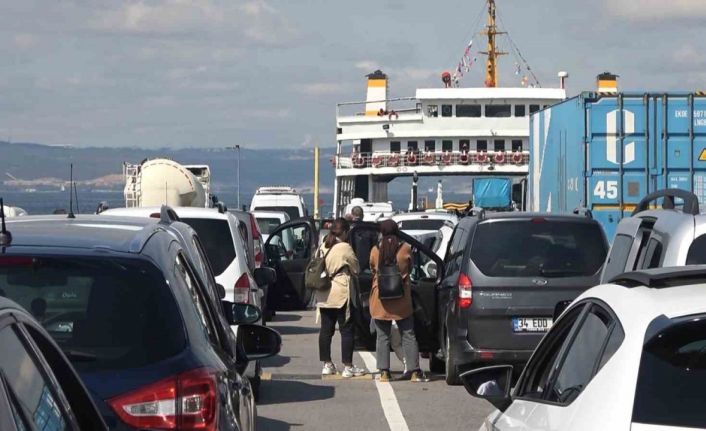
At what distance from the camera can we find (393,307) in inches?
540

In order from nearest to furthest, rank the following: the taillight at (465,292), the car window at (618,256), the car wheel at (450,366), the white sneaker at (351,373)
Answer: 1. the car window at (618,256)
2. the taillight at (465,292)
3. the car wheel at (450,366)
4. the white sneaker at (351,373)

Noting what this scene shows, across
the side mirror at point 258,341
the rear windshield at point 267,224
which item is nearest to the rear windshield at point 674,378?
the side mirror at point 258,341

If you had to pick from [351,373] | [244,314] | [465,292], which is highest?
[244,314]

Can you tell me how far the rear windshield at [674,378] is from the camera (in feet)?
12.6

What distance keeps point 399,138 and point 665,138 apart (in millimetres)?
36712

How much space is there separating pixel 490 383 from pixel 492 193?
41640 mm

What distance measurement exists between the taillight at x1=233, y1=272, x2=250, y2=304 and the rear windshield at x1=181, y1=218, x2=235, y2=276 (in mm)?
207

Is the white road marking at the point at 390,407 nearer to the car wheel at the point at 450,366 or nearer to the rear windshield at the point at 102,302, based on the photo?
the car wheel at the point at 450,366

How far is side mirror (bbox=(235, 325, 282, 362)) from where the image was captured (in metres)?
6.79

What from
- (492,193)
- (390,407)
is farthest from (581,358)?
(492,193)

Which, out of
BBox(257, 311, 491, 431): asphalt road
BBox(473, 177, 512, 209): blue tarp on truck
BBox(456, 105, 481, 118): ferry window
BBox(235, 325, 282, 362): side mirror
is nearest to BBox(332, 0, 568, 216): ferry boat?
BBox(456, 105, 481, 118): ferry window

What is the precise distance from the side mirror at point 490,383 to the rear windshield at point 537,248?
6.94 m

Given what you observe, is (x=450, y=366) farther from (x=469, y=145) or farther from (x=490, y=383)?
(x=469, y=145)

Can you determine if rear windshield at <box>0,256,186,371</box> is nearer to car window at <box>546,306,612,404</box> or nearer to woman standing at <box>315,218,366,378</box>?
car window at <box>546,306,612,404</box>
